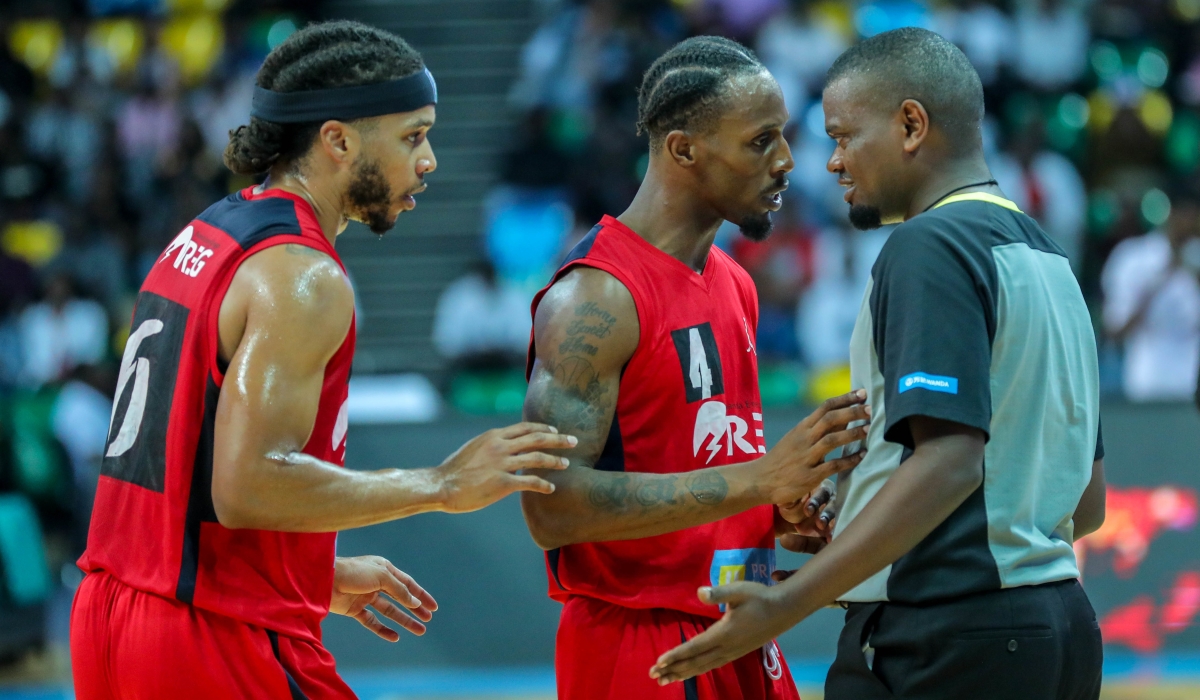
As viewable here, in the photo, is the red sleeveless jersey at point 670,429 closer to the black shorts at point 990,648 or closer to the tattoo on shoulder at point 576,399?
the tattoo on shoulder at point 576,399

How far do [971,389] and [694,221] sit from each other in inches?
47.4

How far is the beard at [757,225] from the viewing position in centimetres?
378

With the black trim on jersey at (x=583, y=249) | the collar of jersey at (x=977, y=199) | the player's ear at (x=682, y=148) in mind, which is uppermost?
the player's ear at (x=682, y=148)

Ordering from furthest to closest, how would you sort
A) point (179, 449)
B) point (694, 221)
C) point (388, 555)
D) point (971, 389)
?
1. point (388, 555)
2. point (694, 221)
3. point (179, 449)
4. point (971, 389)

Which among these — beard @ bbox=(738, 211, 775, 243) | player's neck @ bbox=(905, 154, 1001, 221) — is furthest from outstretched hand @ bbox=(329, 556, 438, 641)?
player's neck @ bbox=(905, 154, 1001, 221)

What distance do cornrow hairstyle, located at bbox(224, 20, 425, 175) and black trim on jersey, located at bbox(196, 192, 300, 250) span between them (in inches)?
6.7

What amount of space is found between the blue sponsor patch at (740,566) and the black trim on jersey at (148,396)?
1.44 meters

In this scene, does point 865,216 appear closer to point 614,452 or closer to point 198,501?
point 614,452

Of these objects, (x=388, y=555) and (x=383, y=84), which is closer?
(x=383, y=84)

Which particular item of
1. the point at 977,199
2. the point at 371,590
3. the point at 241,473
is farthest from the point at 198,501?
the point at 977,199

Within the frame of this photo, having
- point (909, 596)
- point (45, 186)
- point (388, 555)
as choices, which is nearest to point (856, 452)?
point (909, 596)

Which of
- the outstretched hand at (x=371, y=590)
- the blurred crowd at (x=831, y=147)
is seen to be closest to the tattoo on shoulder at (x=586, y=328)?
the outstretched hand at (x=371, y=590)

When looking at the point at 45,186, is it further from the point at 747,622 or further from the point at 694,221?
the point at 747,622

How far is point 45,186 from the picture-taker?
1397cm
